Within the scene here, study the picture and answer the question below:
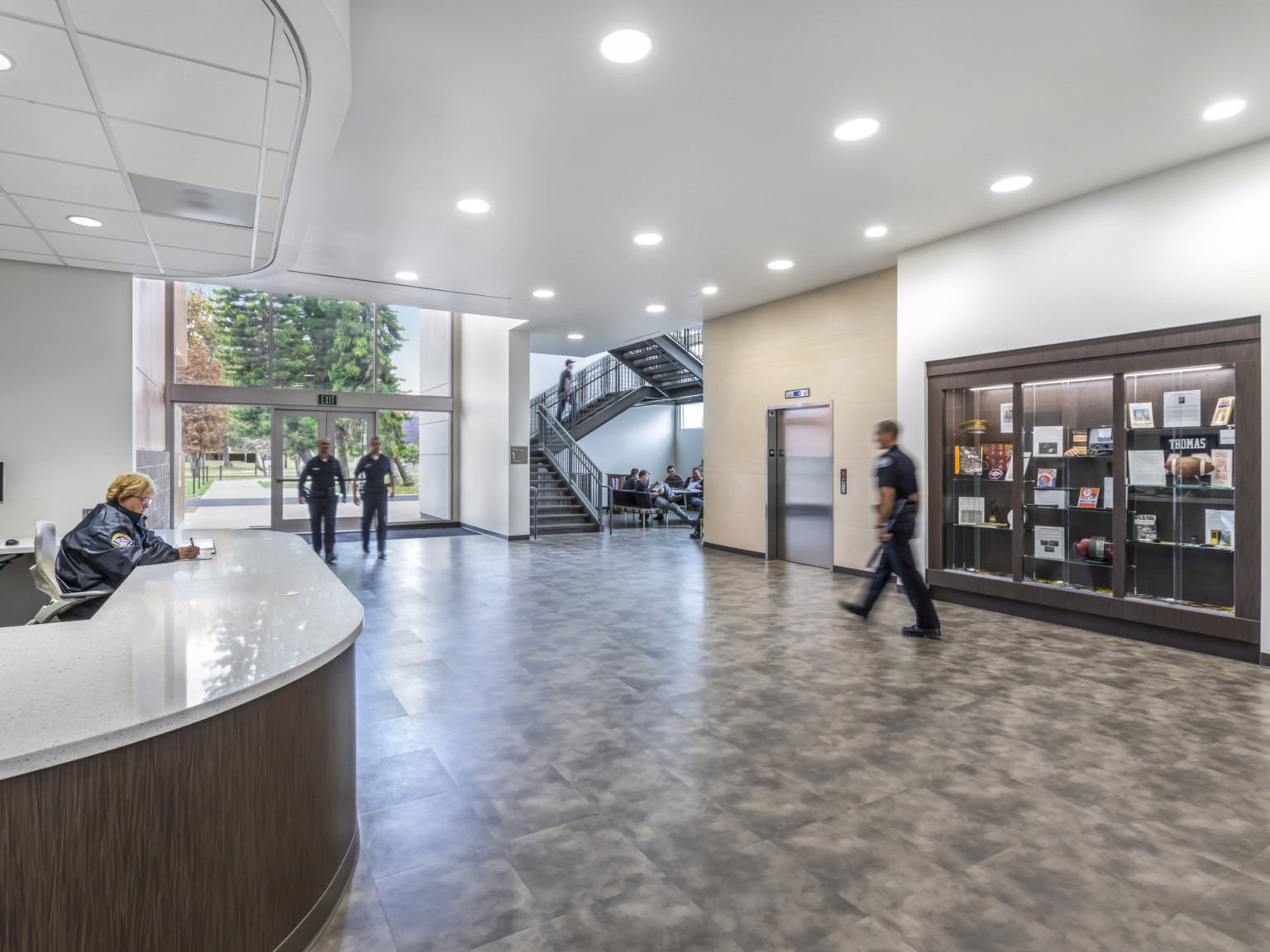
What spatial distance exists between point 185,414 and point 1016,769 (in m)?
13.1

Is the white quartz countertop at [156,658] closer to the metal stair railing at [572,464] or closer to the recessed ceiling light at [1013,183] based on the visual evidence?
the recessed ceiling light at [1013,183]

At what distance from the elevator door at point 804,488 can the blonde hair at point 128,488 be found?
280 inches

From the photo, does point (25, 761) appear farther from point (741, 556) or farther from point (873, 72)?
point (741, 556)

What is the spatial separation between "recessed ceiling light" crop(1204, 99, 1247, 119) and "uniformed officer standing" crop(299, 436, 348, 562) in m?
9.41

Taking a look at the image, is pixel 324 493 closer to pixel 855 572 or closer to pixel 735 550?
pixel 735 550

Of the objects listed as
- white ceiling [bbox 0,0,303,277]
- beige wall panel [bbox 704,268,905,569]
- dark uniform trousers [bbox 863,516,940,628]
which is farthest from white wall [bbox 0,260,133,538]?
dark uniform trousers [bbox 863,516,940,628]

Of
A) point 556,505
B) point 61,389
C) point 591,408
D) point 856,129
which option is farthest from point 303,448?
point 856,129

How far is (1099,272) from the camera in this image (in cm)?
553

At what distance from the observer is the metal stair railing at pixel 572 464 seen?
45.7ft

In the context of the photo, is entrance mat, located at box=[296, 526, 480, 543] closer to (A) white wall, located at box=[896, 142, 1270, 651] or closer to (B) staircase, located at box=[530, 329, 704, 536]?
(B) staircase, located at box=[530, 329, 704, 536]

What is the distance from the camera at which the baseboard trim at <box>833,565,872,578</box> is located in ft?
26.5

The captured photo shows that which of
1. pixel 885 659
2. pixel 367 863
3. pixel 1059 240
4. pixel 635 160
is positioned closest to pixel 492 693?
pixel 367 863

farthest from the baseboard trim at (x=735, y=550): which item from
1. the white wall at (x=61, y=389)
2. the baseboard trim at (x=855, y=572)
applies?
the white wall at (x=61, y=389)

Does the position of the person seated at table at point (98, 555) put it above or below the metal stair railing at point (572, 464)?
below
